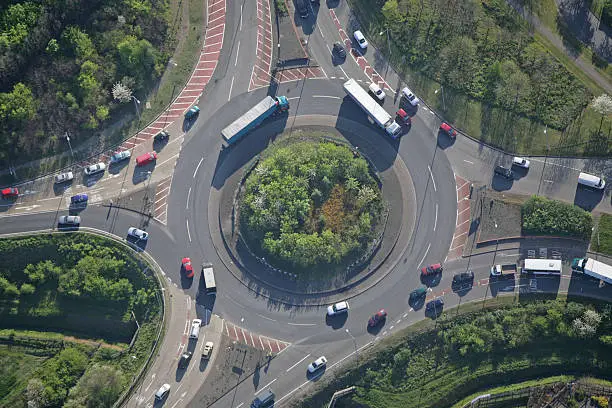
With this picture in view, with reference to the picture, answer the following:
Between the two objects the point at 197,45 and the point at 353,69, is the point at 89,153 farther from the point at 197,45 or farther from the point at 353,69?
the point at 353,69

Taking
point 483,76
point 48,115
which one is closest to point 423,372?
point 483,76

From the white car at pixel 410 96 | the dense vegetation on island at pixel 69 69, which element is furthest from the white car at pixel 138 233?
the white car at pixel 410 96

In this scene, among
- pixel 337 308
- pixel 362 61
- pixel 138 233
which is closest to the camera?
pixel 337 308

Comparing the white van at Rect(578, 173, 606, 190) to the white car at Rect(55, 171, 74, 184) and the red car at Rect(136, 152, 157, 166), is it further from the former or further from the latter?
the white car at Rect(55, 171, 74, 184)

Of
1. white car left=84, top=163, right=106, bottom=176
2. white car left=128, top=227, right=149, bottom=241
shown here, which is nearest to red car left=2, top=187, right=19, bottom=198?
white car left=84, top=163, right=106, bottom=176

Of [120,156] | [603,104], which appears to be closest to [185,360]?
[120,156]

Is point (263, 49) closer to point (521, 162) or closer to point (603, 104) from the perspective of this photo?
point (521, 162)

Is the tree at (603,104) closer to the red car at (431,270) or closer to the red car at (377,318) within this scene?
the red car at (431,270)
